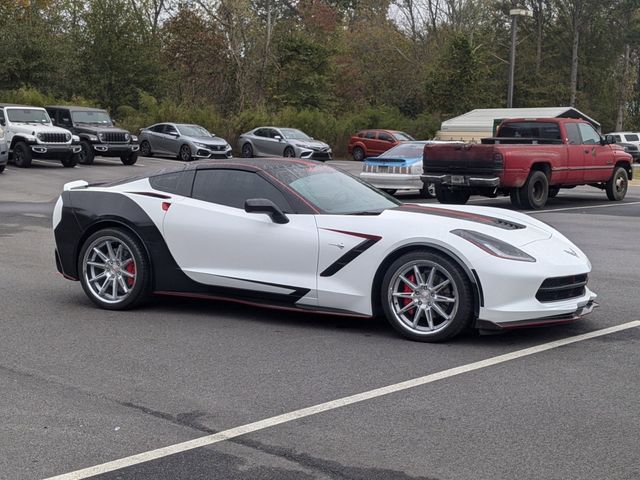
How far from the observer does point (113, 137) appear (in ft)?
103

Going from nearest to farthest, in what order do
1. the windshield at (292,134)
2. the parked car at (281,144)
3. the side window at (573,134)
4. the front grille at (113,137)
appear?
the side window at (573,134) → the front grille at (113,137) → the parked car at (281,144) → the windshield at (292,134)

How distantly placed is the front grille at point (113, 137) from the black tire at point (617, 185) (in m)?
16.5

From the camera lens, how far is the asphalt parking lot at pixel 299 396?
449 centimetres

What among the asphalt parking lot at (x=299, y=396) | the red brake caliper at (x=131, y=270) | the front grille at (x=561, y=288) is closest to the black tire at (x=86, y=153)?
the asphalt parking lot at (x=299, y=396)

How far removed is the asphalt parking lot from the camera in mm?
4492

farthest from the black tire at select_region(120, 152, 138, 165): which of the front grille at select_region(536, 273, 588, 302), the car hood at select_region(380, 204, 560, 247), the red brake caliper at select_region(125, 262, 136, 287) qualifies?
the front grille at select_region(536, 273, 588, 302)

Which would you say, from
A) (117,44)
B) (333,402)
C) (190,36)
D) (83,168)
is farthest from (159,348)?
(190,36)

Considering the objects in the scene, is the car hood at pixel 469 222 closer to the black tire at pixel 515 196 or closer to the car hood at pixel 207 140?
the black tire at pixel 515 196

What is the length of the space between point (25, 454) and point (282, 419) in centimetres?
136

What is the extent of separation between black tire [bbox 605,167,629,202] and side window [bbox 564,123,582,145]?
6.75 feet

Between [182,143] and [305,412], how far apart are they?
30.8 metres

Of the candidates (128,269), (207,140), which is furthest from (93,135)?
(128,269)

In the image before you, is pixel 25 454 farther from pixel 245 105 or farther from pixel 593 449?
pixel 245 105

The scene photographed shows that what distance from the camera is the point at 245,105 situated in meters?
47.2
